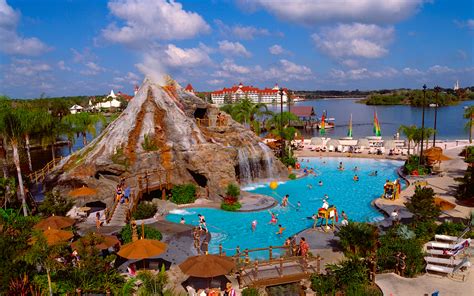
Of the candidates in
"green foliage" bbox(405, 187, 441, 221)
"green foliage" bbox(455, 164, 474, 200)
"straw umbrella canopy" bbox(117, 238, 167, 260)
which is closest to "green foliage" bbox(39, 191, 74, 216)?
"straw umbrella canopy" bbox(117, 238, 167, 260)

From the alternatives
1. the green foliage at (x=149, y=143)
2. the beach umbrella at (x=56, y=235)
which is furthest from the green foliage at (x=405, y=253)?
the green foliage at (x=149, y=143)

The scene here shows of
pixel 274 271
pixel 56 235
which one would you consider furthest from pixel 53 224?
pixel 274 271

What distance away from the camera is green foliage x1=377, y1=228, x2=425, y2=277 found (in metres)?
16.6

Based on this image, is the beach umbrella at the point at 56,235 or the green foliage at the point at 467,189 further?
the green foliage at the point at 467,189

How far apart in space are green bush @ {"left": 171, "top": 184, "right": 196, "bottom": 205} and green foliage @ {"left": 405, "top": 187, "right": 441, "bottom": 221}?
1650 centimetres

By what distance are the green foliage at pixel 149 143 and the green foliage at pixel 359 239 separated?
60.0ft

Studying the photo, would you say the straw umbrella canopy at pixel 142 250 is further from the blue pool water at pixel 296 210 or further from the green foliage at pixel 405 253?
the green foliage at pixel 405 253

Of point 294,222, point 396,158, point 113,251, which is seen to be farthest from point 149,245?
point 396,158

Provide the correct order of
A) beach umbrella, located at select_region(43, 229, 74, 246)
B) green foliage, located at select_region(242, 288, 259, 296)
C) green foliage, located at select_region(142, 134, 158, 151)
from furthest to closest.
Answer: green foliage, located at select_region(142, 134, 158, 151) < beach umbrella, located at select_region(43, 229, 74, 246) < green foliage, located at select_region(242, 288, 259, 296)

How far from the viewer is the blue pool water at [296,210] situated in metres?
24.1

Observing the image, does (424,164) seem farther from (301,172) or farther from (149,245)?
(149,245)

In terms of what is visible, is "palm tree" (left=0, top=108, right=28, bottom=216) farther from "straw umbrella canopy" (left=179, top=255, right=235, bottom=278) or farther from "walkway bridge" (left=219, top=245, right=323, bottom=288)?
"walkway bridge" (left=219, top=245, right=323, bottom=288)

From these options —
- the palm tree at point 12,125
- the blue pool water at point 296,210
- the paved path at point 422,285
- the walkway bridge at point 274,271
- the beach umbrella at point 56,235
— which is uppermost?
the palm tree at point 12,125

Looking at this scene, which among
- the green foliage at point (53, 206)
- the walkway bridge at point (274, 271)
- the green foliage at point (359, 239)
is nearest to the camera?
the walkway bridge at point (274, 271)
